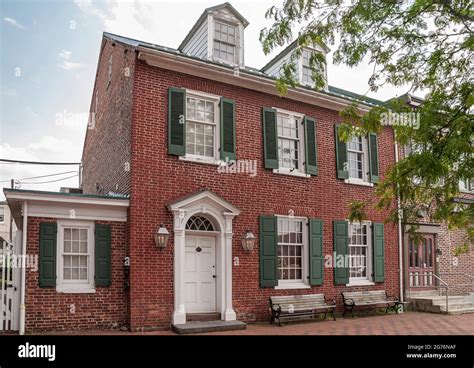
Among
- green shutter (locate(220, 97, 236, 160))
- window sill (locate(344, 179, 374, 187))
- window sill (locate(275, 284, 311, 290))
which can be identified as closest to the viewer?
green shutter (locate(220, 97, 236, 160))

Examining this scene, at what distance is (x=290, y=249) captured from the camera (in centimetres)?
1380

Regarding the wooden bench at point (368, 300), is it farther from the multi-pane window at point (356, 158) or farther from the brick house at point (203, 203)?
the multi-pane window at point (356, 158)

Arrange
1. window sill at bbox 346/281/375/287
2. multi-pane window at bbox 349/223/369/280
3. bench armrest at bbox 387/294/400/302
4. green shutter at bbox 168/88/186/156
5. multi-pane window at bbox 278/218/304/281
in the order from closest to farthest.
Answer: green shutter at bbox 168/88/186/156 → multi-pane window at bbox 278/218/304/281 → window sill at bbox 346/281/375/287 → multi-pane window at bbox 349/223/369/280 → bench armrest at bbox 387/294/400/302

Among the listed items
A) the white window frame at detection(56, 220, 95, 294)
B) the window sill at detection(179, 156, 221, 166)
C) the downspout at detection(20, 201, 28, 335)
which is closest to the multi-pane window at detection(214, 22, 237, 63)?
the window sill at detection(179, 156, 221, 166)

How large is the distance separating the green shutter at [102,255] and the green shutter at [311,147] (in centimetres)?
612

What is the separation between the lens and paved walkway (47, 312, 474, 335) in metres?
11.3

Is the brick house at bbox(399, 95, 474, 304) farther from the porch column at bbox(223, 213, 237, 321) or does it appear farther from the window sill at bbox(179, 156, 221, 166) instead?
the window sill at bbox(179, 156, 221, 166)

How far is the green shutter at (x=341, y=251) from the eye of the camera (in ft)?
47.3

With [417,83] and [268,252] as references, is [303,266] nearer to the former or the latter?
[268,252]

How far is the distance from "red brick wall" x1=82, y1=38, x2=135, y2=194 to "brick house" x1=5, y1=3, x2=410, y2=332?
74mm

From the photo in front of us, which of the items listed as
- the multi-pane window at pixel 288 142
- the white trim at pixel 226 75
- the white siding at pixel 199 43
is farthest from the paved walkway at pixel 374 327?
the white siding at pixel 199 43

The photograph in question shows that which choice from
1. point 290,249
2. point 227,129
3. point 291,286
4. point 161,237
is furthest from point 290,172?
point 161,237
